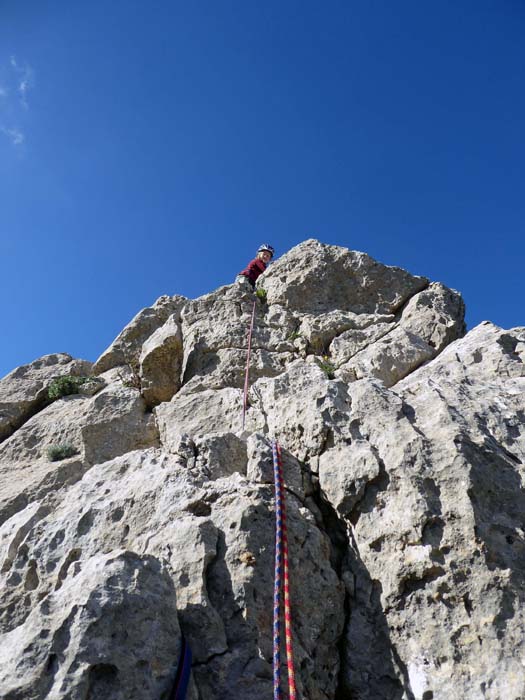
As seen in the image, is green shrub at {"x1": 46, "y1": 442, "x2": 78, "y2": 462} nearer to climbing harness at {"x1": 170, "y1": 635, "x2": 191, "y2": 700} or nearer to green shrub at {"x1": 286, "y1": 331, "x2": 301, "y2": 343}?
green shrub at {"x1": 286, "y1": 331, "x2": 301, "y2": 343}

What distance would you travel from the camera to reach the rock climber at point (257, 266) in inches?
598

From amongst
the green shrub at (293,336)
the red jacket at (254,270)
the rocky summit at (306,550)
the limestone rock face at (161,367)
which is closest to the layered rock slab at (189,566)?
the rocky summit at (306,550)

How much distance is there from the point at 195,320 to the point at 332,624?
9.00 meters

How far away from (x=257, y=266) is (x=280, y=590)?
12024mm

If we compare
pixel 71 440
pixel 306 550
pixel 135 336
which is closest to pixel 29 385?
pixel 135 336

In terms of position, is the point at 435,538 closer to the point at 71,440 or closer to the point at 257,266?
the point at 71,440

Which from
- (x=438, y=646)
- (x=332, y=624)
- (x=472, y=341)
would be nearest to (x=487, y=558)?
(x=438, y=646)

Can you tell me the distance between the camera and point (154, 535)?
235 inches

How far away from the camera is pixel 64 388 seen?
13.3 meters

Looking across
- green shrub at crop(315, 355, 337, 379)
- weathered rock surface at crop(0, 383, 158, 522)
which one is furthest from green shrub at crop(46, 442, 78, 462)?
green shrub at crop(315, 355, 337, 379)

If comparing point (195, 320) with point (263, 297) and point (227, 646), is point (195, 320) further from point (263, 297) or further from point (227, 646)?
point (227, 646)

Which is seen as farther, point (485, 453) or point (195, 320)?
point (195, 320)

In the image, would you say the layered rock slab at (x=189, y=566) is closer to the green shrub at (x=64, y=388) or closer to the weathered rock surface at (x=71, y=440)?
the weathered rock surface at (x=71, y=440)

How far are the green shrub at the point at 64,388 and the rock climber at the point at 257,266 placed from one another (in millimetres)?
5381
